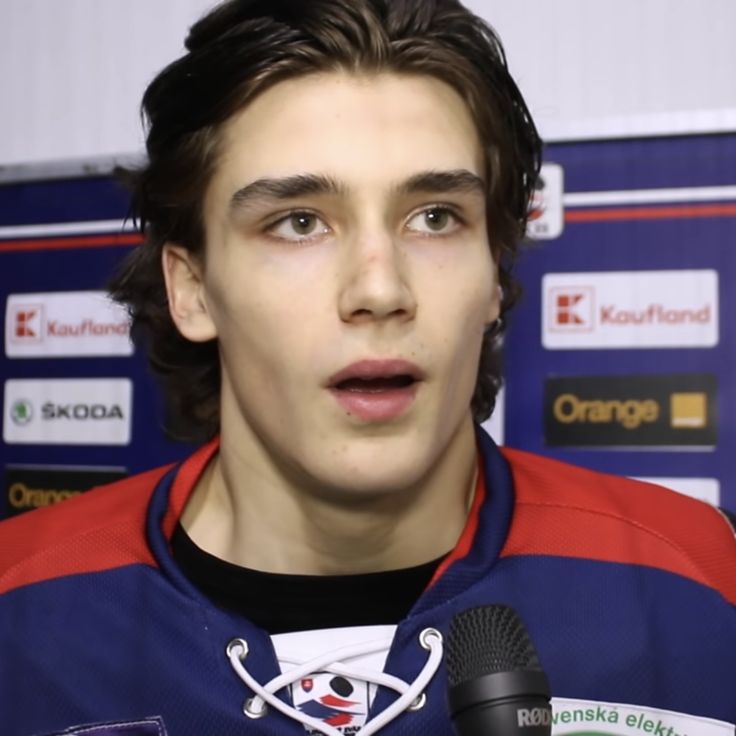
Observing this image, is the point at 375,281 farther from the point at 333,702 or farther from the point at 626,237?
the point at 626,237

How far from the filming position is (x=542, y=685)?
18.1 inches

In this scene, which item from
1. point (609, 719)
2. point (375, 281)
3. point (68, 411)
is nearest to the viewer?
point (375, 281)

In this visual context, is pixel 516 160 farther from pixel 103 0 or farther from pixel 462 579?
pixel 103 0

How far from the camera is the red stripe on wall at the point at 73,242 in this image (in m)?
1.31

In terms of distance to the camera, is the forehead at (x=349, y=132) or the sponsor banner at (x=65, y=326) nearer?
the forehead at (x=349, y=132)

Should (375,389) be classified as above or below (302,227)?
below

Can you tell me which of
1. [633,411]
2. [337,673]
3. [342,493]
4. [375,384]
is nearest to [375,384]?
[375,384]

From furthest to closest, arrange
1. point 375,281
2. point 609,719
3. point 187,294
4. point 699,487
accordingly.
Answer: point 699,487 → point 187,294 → point 609,719 → point 375,281

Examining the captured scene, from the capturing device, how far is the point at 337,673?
754 millimetres

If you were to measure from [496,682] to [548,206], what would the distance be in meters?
0.79

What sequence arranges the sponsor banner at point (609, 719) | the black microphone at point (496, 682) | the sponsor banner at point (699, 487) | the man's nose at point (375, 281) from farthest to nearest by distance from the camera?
the sponsor banner at point (699, 487) → the sponsor banner at point (609, 719) → the man's nose at point (375, 281) → the black microphone at point (496, 682)

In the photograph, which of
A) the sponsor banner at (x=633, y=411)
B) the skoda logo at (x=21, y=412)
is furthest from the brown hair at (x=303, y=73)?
the skoda logo at (x=21, y=412)

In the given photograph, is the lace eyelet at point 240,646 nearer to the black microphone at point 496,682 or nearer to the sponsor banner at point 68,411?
the black microphone at point 496,682

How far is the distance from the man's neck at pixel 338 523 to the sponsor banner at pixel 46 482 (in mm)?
486
